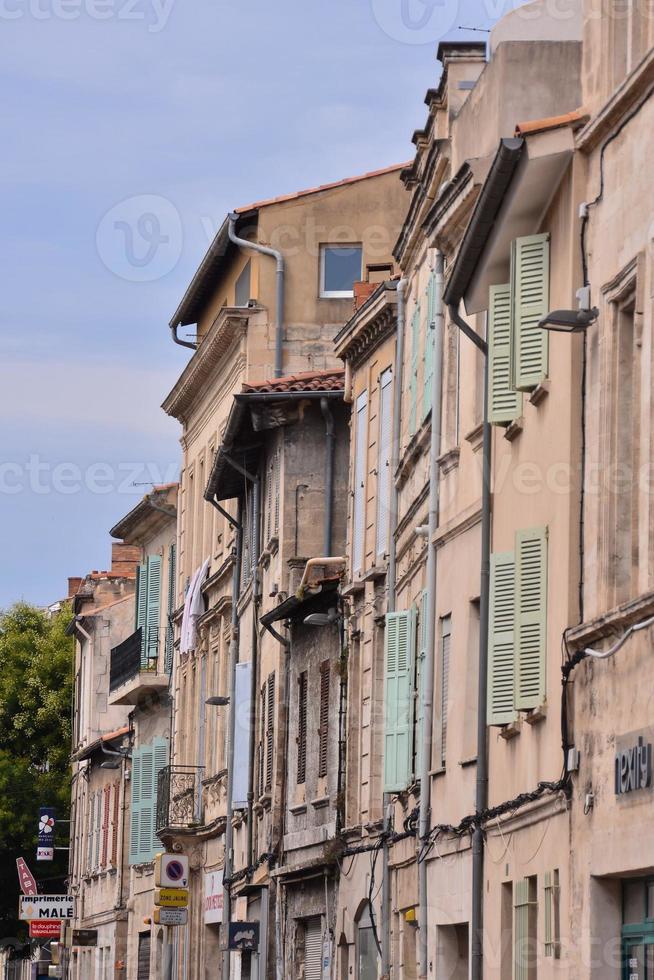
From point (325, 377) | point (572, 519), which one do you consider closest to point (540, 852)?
point (572, 519)

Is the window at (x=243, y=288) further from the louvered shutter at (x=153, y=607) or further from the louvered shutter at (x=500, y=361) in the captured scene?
the louvered shutter at (x=500, y=361)

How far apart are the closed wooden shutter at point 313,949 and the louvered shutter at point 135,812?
1724 cm

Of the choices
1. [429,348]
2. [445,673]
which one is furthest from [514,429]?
[429,348]

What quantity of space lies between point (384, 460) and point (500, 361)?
8789 mm

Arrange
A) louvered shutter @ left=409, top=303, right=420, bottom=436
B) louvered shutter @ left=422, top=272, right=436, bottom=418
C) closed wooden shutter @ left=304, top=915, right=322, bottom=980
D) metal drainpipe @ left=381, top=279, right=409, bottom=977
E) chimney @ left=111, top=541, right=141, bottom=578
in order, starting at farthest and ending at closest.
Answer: chimney @ left=111, top=541, right=141, bottom=578 < closed wooden shutter @ left=304, top=915, right=322, bottom=980 < metal drainpipe @ left=381, top=279, right=409, bottom=977 < louvered shutter @ left=409, top=303, right=420, bottom=436 < louvered shutter @ left=422, top=272, right=436, bottom=418

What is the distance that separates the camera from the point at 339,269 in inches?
1411

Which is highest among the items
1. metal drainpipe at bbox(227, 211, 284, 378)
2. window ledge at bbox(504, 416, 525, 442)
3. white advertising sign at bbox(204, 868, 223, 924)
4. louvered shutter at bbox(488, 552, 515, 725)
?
metal drainpipe at bbox(227, 211, 284, 378)

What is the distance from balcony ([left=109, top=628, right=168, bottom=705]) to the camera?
1857 inches

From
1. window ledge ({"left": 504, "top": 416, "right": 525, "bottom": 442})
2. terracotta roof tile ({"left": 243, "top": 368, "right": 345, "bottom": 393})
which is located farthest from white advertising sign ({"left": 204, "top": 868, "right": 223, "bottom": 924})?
window ledge ({"left": 504, "top": 416, "right": 525, "bottom": 442})

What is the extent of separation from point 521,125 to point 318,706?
49.3 feet

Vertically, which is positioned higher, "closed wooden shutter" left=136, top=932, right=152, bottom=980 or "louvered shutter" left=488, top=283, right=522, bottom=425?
"louvered shutter" left=488, top=283, right=522, bottom=425

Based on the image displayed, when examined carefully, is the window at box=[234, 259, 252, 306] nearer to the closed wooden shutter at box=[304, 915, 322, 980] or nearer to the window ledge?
the closed wooden shutter at box=[304, 915, 322, 980]

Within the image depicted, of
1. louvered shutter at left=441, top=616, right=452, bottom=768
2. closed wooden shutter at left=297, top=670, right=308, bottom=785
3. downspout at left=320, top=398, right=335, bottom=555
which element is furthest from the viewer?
downspout at left=320, top=398, right=335, bottom=555

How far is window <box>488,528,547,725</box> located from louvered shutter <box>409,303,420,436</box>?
648 cm
